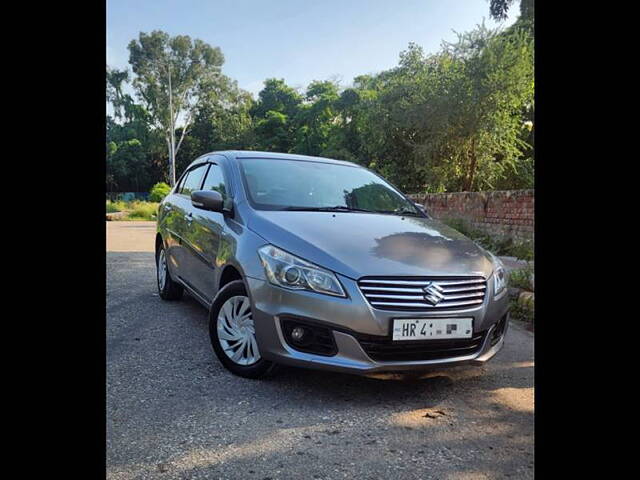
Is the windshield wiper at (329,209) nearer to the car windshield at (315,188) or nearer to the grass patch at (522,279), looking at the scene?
the car windshield at (315,188)

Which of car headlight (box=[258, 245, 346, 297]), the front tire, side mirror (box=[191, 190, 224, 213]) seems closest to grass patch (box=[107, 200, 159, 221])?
side mirror (box=[191, 190, 224, 213])

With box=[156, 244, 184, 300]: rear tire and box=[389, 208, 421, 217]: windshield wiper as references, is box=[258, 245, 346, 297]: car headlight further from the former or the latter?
box=[156, 244, 184, 300]: rear tire

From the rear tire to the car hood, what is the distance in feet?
7.80

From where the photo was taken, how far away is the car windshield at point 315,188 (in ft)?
12.1

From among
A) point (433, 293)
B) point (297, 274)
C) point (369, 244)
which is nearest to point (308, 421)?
point (297, 274)

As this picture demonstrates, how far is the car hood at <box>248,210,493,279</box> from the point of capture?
Answer: 283cm

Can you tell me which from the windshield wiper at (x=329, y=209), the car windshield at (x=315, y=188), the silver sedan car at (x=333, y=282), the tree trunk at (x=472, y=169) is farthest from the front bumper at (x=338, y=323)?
the tree trunk at (x=472, y=169)

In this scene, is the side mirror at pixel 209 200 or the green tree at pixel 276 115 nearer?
the side mirror at pixel 209 200

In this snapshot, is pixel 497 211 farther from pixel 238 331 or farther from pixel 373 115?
pixel 373 115

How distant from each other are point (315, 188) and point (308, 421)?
188 cm

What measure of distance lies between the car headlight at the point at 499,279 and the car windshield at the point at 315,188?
95cm

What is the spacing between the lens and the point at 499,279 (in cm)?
327
